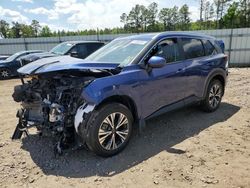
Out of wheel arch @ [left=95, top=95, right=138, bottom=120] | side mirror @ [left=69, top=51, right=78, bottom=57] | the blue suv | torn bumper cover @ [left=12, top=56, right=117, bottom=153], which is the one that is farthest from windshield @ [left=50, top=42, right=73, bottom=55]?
wheel arch @ [left=95, top=95, right=138, bottom=120]

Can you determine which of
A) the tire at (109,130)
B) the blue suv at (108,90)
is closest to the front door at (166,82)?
the blue suv at (108,90)

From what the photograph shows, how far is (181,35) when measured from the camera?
197 inches

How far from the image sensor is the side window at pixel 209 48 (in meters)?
5.58

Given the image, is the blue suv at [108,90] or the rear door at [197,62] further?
the rear door at [197,62]

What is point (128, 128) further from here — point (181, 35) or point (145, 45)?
point (181, 35)

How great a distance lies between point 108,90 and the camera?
3.65 metres

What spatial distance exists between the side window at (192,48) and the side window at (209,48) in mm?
155

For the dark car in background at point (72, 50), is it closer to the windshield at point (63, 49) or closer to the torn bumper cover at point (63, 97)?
the windshield at point (63, 49)

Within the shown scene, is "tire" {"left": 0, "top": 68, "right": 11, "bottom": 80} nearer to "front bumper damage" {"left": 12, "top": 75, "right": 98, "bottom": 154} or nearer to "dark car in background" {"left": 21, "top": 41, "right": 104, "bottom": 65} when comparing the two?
→ "dark car in background" {"left": 21, "top": 41, "right": 104, "bottom": 65}

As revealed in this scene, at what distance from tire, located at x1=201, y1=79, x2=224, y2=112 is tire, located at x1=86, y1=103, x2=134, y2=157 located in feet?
7.45

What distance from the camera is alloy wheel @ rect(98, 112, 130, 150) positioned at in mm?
3713

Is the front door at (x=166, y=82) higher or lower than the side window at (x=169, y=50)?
lower

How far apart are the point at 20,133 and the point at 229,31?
13.0 metres

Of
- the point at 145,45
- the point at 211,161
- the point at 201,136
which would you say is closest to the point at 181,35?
the point at 145,45
